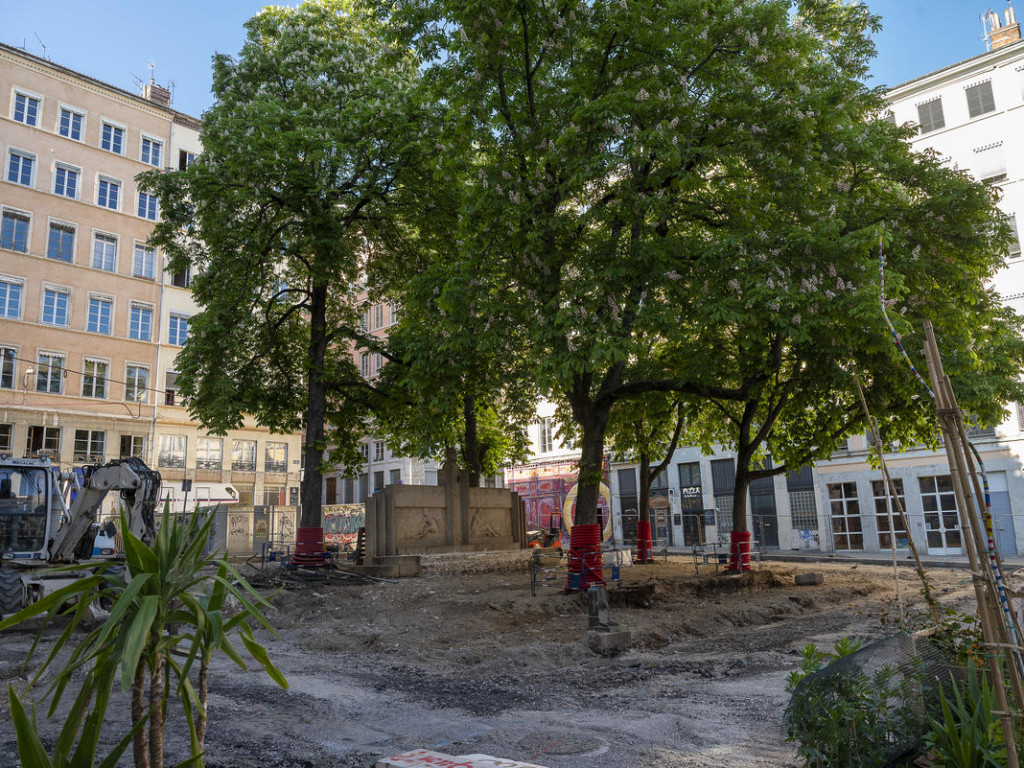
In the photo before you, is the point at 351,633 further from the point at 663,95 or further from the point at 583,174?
the point at 663,95

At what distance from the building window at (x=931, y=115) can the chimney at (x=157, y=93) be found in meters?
42.0

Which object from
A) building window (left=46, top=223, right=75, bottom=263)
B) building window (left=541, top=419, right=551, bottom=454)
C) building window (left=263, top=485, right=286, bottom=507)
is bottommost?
building window (left=263, top=485, right=286, bottom=507)

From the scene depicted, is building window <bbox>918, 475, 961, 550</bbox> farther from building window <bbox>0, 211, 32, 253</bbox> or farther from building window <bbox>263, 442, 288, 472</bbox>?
building window <bbox>0, 211, 32, 253</bbox>

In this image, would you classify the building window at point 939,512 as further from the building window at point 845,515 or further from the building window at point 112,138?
the building window at point 112,138

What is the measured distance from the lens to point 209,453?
44156mm

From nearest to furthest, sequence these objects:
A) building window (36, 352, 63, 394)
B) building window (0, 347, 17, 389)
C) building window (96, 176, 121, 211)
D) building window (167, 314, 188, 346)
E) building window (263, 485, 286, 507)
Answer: building window (0, 347, 17, 389) → building window (36, 352, 63, 394) → building window (96, 176, 121, 211) → building window (167, 314, 188, 346) → building window (263, 485, 286, 507)

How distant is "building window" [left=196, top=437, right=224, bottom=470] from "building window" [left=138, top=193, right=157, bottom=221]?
507 inches

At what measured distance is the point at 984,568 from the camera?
3.89 meters

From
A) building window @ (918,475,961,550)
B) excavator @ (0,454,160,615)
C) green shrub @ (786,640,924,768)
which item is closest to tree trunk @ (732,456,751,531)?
excavator @ (0,454,160,615)

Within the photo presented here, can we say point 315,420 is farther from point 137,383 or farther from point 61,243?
point 61,243

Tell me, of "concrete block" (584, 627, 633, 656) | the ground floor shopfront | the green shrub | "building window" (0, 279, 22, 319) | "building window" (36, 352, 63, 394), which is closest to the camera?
the green shrub

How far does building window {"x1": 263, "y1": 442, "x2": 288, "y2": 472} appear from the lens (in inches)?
1844

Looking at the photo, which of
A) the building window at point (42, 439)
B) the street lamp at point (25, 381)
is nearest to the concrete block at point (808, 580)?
the building window at point (42, 439)

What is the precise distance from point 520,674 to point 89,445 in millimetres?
35239
